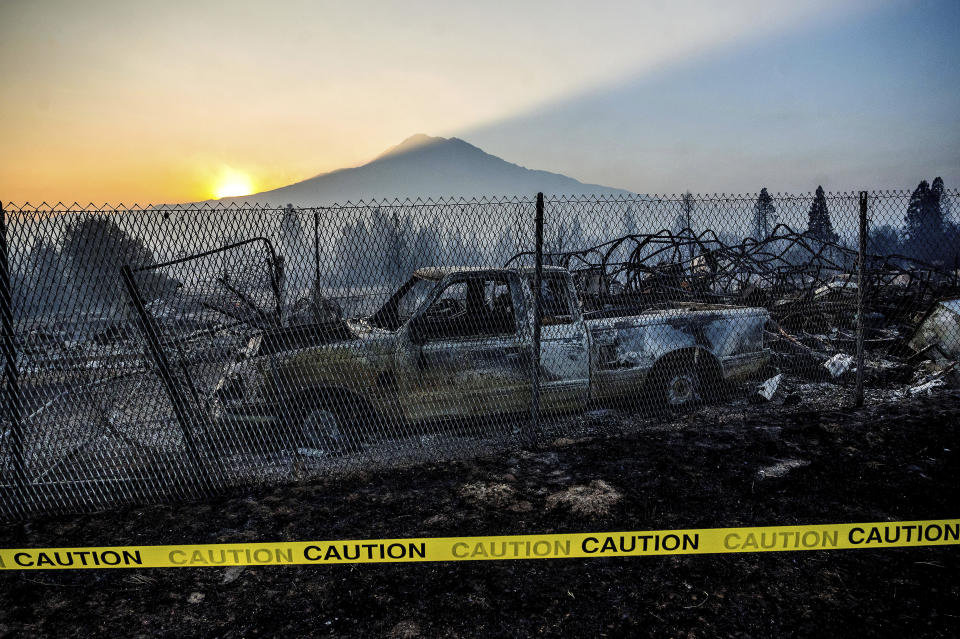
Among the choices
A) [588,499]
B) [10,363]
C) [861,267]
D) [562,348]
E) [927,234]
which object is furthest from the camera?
[927,234]

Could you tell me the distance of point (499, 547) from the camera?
9.16 ft

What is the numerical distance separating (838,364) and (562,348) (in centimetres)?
429

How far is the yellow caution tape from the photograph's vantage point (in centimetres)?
278

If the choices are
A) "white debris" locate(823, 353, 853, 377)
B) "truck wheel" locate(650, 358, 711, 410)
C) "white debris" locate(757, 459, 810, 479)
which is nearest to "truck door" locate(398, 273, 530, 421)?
"truck wheel" locate(650, 358, 711, 410)

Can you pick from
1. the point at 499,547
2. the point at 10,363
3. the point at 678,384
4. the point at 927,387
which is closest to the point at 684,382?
the point at 678,384

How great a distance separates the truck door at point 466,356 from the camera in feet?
13.3

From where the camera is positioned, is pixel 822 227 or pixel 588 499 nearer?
pixel 588 499

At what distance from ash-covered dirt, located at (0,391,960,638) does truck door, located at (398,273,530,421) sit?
515 mm

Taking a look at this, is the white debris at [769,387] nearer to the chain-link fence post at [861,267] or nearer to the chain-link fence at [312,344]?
the chain-link fence at [312,344]

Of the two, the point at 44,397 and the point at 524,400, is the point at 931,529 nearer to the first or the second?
the point at 524,400

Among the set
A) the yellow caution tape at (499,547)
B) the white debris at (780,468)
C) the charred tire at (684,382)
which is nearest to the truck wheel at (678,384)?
the charred tire at (684,382)

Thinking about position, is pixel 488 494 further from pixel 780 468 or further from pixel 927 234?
pixel 927 234

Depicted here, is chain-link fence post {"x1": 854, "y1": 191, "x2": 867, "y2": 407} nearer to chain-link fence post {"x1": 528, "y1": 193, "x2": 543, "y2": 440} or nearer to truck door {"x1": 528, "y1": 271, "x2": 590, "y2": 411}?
truck door {"x1": 528, "y1": 271, "x2": 590, "y2": 411}

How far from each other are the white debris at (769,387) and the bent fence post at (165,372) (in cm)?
556
